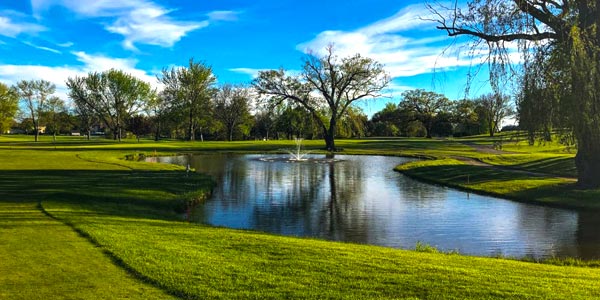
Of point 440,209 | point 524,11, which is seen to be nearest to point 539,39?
point 524,11

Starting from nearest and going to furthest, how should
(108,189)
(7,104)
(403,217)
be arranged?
(403,217) < (108,189) < (7,104)

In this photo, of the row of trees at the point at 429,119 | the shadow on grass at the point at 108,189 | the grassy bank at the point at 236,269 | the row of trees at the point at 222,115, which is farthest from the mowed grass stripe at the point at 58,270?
the row of trees at the point at 429,119

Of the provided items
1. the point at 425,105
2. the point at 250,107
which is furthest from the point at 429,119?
the point at 250,107

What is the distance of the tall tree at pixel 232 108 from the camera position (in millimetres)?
96312

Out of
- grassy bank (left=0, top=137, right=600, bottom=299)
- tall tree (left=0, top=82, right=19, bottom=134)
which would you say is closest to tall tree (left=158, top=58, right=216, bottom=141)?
tall tree (left=0, top=82, right=19, bottom=134)

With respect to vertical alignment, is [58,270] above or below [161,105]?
below

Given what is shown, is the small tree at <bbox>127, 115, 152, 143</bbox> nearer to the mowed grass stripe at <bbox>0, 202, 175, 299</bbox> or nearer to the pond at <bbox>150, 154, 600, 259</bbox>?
the pond at <bbox>150, 154, 600, 259</bbox>

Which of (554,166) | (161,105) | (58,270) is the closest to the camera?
(58,270)

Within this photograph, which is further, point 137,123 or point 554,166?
point 137,123

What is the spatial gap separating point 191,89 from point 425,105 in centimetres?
5437

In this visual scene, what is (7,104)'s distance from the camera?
249ft

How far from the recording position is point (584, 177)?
67.3 feet

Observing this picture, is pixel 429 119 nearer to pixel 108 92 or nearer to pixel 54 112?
pixel 108 92

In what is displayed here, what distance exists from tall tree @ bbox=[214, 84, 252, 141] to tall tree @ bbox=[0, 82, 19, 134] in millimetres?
35490
